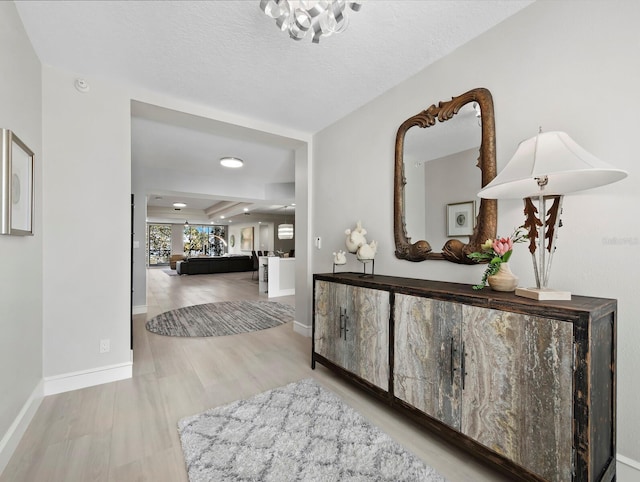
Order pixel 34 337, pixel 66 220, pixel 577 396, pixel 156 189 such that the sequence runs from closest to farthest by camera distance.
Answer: pixel 577 396 < pixel 34 337 < pixel 66 220 < pixel 156 189

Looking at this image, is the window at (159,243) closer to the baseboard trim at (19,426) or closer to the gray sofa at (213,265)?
the gray sofa at (213,265)

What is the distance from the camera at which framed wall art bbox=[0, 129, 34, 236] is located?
1420mm

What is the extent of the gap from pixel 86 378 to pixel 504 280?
315 cm

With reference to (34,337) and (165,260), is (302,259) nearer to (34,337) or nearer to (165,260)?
(34,337)

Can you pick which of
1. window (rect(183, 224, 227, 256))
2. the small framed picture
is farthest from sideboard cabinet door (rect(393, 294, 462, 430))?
window (rect(183, 224, 227, 256))

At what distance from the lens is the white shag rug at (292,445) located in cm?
141

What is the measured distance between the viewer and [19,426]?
1.66 metres

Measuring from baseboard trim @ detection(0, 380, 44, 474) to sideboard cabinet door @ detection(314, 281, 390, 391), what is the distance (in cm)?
196

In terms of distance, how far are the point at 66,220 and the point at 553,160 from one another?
127 inches

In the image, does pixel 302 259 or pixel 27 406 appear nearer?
pixel 27 406

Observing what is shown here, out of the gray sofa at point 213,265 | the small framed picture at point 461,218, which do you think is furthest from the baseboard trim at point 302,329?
the gray sofa at point 213,265

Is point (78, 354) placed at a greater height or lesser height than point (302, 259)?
lesser

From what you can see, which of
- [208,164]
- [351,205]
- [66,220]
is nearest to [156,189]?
[208,164]

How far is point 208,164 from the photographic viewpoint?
4.89 m
